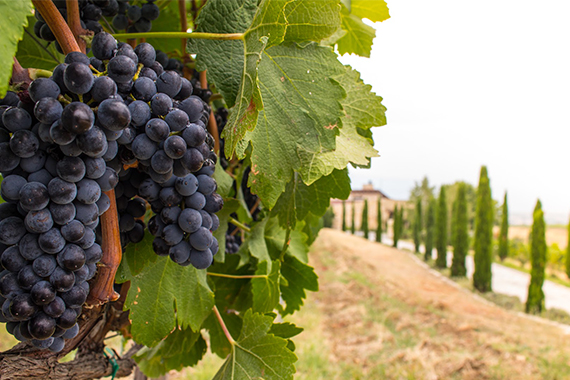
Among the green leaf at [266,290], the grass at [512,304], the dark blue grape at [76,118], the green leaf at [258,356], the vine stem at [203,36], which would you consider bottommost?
the grass at [512,304]

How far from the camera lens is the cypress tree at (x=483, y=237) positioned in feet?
38.3

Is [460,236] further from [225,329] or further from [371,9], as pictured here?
[225,329]

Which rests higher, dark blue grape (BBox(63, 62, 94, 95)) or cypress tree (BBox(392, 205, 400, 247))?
dark blue grape (BBox(63, 62, 94, 95))

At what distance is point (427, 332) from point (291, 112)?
26.9 ft

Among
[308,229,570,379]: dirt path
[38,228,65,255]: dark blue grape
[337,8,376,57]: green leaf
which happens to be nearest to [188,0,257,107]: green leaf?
[38,228,65,255]: dark blue grape

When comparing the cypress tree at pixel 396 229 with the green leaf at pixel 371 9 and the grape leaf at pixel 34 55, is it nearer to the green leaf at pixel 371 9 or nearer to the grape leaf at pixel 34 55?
the green leaf at pixel 371 9

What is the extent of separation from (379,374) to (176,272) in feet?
20.4

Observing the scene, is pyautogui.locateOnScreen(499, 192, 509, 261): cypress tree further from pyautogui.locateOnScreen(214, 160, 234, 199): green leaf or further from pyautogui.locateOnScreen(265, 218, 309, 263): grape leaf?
pyautogui.locateOnScreen(214, 160, 234, 199): green leaf

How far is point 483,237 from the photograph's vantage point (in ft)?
39.1

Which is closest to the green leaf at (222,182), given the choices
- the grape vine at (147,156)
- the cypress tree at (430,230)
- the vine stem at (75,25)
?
the grape vine at (147,156)

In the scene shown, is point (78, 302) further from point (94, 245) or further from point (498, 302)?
point (498, 302)

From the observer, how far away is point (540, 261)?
993cm

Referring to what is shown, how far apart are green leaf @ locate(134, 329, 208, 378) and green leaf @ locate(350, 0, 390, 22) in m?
0.89

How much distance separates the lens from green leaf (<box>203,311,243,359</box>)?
3.31 ft
